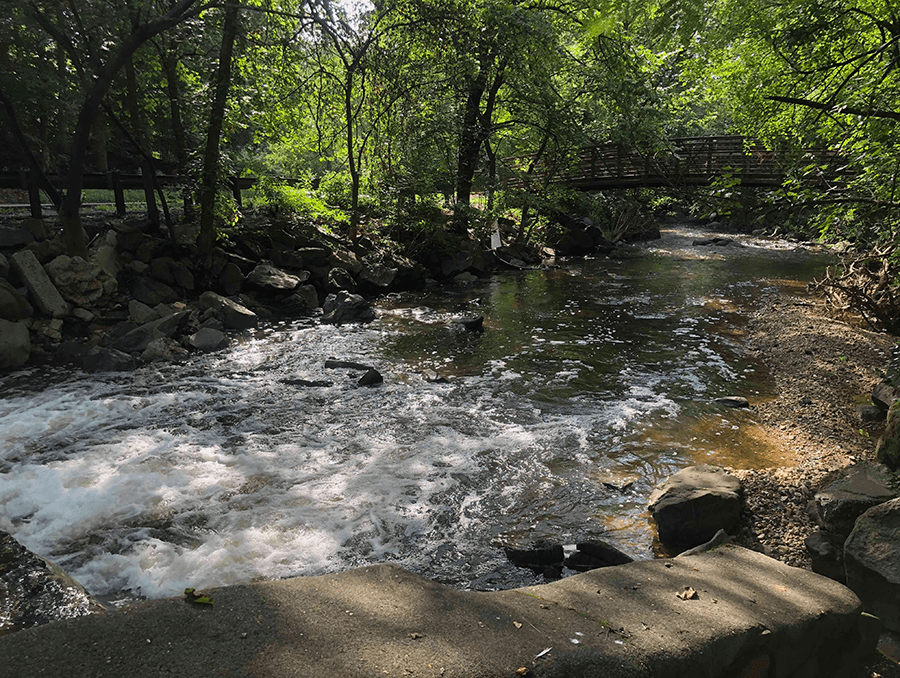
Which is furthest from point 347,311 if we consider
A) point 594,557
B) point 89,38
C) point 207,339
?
point 594,557

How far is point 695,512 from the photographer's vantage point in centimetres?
470

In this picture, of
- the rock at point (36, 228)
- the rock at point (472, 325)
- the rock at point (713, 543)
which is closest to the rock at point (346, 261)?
the rock at point (472, 325)

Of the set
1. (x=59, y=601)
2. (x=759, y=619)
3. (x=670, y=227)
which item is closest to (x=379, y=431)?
(x=59, y=601)

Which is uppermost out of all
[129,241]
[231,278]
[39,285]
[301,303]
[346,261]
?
[129,241]

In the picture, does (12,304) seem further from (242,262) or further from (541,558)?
(541,558)

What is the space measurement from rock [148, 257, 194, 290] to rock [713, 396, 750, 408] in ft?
35.3

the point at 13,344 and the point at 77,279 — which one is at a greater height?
the point at 77,279

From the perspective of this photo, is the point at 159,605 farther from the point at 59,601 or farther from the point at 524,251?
the point at 524,251

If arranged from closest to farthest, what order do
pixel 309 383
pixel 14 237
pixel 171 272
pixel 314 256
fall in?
pixel 309 383 → pixel 14 237 → pixel 171 272 → pixel 314 256

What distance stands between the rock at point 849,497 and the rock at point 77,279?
11.6 m

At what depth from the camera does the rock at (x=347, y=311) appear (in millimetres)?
12586

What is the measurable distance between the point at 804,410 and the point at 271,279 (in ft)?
36.0

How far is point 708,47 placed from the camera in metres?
4.14

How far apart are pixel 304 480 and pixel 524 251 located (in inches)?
691
